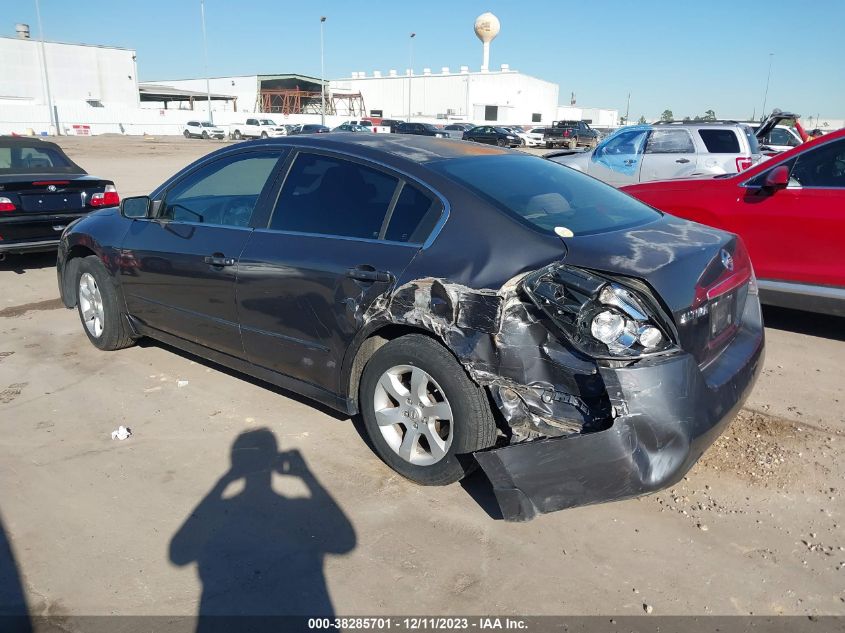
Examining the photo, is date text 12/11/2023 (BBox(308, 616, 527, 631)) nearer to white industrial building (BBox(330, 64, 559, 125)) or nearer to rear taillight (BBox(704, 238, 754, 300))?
rear taillight (BBox(704, 238, 754, 300))

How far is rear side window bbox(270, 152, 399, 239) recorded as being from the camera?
3479mm

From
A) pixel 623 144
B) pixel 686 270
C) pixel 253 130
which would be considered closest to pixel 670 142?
pixel 623 144

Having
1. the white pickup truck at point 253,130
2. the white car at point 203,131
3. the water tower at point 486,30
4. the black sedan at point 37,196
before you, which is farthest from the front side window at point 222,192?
the water tower at point 486,30

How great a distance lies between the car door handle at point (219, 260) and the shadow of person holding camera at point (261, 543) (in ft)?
3.76

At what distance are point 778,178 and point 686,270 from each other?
3171 mm

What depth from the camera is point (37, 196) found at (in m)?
7.50

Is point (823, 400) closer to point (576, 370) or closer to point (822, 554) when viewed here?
point (822, 554)

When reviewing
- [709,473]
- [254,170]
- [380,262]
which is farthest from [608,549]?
[254,170]

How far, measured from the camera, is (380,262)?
3.28 meters

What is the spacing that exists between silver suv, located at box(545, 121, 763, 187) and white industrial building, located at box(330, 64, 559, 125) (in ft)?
224

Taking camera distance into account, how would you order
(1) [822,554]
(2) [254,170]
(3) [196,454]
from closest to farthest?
(1) [822,554]
(3) [196,454]
(2) [254,170]

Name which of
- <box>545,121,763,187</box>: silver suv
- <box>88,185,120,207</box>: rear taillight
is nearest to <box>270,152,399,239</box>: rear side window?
<box>88,185,120,207</box>: rear taillight

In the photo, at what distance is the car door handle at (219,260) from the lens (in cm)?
395

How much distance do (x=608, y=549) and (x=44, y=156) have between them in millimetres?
8635
